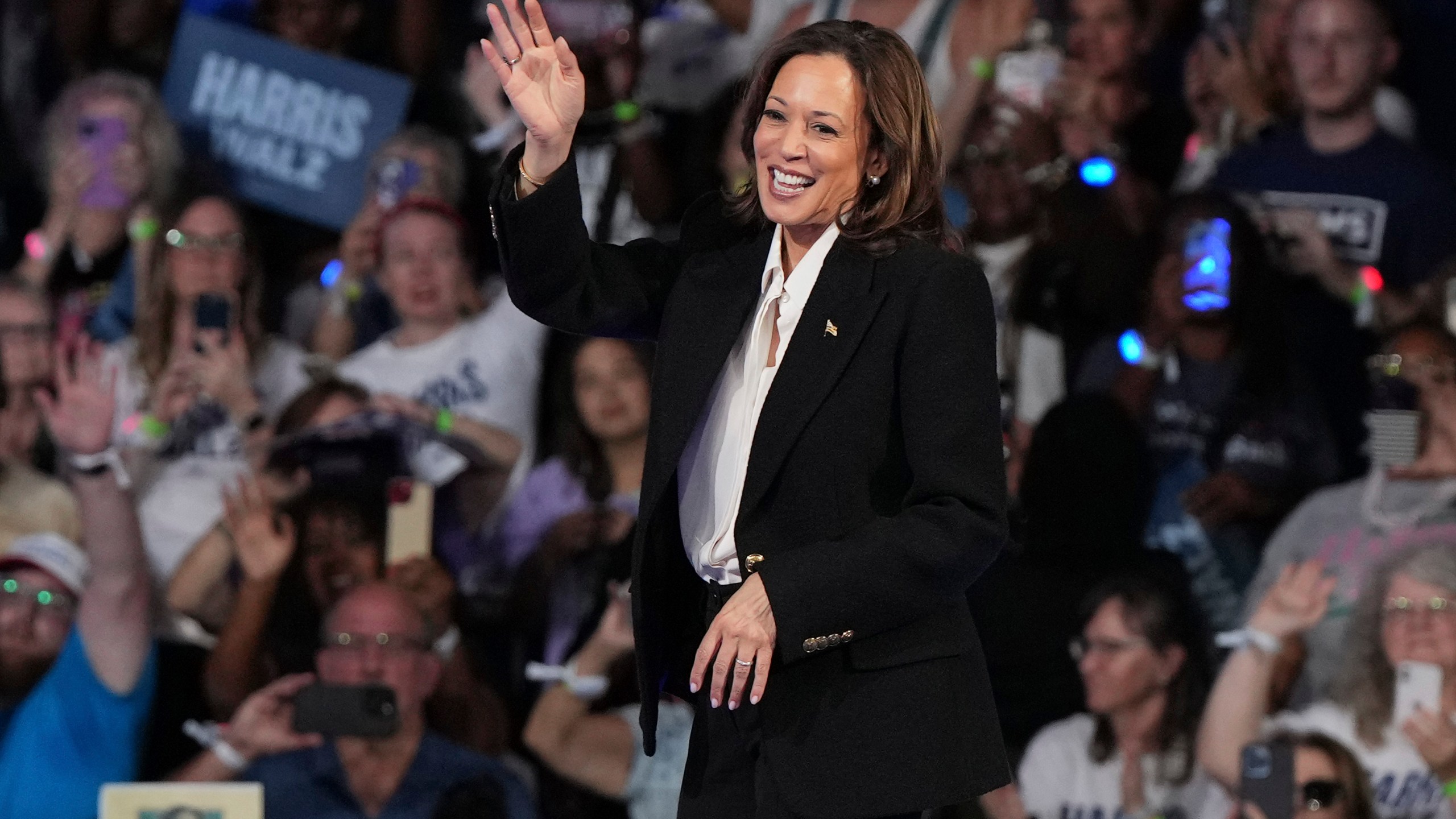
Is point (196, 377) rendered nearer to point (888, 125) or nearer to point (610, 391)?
point (610, 391)

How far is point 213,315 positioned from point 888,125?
10.0 feet

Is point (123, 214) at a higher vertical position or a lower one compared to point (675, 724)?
higher

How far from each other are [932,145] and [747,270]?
21 cm

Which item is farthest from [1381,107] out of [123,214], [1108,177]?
[123,214]

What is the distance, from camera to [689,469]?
1.68 meters

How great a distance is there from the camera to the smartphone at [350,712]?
3709mm

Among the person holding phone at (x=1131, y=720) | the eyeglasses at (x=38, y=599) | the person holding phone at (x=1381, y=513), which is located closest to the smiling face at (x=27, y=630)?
the eyeglasses at (x=38, y=599)

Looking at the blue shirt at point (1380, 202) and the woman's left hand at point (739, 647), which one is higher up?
the blue shirt at point (1380, 202)

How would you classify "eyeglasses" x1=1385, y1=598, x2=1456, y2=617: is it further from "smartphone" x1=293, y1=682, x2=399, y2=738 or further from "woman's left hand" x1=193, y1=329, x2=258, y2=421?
"woman's left hand" x1=193, y1=329, x2=258, y2=421

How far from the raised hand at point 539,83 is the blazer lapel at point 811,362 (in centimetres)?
27

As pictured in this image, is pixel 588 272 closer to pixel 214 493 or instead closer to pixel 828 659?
pixel 828 659

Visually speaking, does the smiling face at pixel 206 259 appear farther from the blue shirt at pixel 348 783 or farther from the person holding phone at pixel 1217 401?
the person holding phone at pixel 1217 401

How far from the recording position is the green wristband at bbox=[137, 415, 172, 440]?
4.29 m

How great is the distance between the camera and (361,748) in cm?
376
